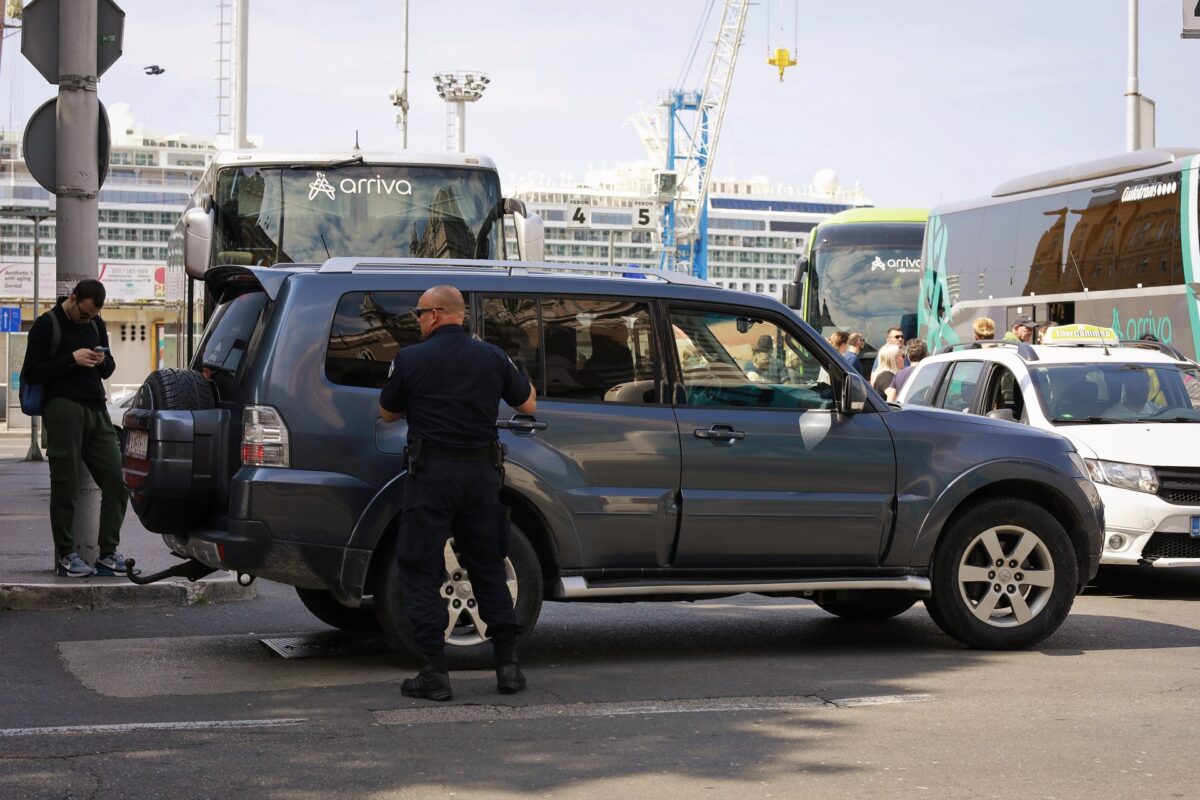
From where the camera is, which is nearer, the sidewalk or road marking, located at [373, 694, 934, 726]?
road marking, located at [373, 694, 934, 726]

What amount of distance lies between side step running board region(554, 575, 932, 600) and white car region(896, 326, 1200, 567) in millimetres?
2479

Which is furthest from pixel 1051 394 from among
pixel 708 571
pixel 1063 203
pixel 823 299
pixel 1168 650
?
pixel 823 299

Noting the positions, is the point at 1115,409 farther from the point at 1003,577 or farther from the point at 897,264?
the point at 897,264

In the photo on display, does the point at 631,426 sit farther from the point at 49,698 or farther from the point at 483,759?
the point at 49,698

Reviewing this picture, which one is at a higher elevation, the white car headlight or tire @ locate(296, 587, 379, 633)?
the white car headlight

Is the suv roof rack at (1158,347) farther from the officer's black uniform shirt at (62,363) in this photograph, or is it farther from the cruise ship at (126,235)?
the cruise ship at (126,235)

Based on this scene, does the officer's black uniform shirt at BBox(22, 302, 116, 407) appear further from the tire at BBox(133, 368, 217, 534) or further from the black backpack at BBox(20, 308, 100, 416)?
the tire at BBox(133, 368, 217, 534)

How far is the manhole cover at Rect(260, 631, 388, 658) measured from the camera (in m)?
7.99

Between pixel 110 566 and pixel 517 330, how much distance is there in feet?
12.2

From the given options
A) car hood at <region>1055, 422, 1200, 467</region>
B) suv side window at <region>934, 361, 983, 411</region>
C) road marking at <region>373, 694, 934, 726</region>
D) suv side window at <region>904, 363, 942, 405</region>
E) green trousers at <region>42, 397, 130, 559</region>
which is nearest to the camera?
road marking at <region>373, 694, 934, 726</region>

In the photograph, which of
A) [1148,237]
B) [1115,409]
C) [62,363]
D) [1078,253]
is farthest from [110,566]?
[1078,253]

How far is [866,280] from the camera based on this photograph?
96.3ft

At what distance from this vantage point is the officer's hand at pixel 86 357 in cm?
964

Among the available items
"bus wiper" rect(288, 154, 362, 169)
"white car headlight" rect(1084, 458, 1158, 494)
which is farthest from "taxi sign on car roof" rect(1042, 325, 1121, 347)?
"bus wiper" rect(288, 154, 362, 169)
